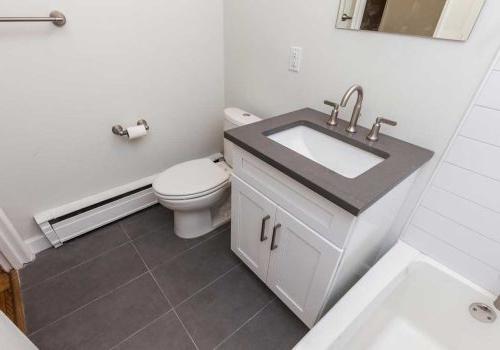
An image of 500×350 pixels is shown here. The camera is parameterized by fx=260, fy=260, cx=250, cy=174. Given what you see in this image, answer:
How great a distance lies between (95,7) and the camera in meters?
1.23

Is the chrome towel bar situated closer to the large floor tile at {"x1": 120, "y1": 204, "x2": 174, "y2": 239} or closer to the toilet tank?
the toilet tank

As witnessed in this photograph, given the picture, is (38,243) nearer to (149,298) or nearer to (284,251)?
(149,298)

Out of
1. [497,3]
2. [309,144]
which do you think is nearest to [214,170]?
[309,144]

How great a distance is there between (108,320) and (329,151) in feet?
4.22

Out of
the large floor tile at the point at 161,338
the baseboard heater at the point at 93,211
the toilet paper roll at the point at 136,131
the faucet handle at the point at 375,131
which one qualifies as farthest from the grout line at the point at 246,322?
the toilet paper roll at the point at 136,131

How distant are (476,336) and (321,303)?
0.59m

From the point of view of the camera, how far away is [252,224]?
1.21 metres

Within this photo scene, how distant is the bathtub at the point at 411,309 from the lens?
0.93m

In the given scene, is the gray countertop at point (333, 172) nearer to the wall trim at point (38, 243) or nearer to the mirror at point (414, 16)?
the mirror at point (414, 16)

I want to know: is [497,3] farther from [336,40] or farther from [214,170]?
[214,170]

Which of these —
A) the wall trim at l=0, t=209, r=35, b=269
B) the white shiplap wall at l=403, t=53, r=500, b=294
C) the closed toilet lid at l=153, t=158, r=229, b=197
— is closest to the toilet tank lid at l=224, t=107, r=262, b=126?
the closed toilet lid at l=153, t=158, r=229, b=197

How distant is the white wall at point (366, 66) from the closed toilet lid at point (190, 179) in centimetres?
49

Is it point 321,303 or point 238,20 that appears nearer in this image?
point 321,303

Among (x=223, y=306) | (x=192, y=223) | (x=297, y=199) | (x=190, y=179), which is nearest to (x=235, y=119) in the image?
(x=190, y=179)
